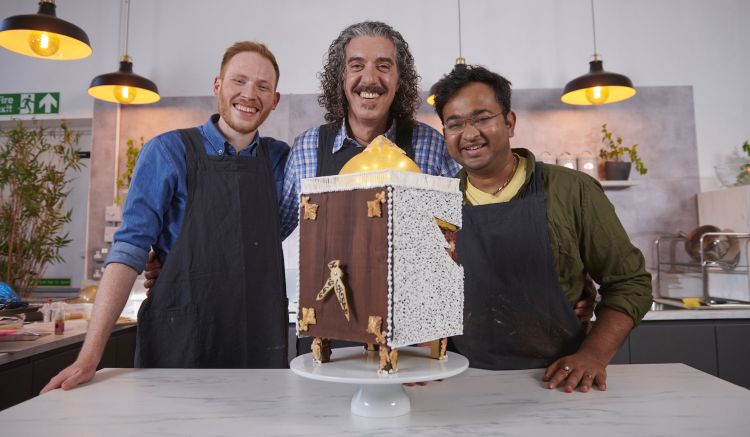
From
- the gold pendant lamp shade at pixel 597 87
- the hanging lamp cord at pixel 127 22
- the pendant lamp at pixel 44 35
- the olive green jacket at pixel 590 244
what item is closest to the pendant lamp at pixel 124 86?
the pendant lamp at pixel 44 35

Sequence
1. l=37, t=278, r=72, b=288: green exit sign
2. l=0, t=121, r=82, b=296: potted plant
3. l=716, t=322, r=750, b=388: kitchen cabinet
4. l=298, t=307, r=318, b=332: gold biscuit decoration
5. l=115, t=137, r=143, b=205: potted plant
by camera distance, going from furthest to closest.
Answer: l=37, t=278, r=72, b=288: green exit sign
l=115, t=137, r=143, b=205: potted plant
l=0, t=121, r=82, b=296: potted plant
l=716, t=322, r=750, b=388: kitchen cabinet
l=298, t=307, r=318, b=332: gold biscuit decoration

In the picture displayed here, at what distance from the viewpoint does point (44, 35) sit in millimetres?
2855

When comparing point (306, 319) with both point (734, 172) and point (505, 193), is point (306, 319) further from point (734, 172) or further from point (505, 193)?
point (734, 172)

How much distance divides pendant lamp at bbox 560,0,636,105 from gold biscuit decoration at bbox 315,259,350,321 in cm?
298

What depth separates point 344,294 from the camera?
0.89 meters

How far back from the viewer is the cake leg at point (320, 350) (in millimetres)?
969

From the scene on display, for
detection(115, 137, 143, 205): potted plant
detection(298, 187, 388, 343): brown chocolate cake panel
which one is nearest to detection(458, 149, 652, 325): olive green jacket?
detection(298, 187, 388, 343): brown chocolate cake panel

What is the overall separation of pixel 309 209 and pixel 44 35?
2732 mm

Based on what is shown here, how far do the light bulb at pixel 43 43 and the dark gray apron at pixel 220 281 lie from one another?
189 centimetres

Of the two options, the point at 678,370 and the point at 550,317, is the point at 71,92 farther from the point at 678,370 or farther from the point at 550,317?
the point at 678,370

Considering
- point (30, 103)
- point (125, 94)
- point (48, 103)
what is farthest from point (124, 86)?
point (30, 103)

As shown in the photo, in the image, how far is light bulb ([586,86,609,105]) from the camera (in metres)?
3.49

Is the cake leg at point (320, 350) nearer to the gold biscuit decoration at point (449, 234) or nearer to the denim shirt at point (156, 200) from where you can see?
the gold biscuit decoration at point (449, 234)

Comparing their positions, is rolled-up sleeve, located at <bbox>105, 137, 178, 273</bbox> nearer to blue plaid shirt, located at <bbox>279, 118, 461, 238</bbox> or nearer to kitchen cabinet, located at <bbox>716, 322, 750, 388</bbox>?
blue plaid shirt, located at <bbox>279, 118, 461, 238</bbox>
